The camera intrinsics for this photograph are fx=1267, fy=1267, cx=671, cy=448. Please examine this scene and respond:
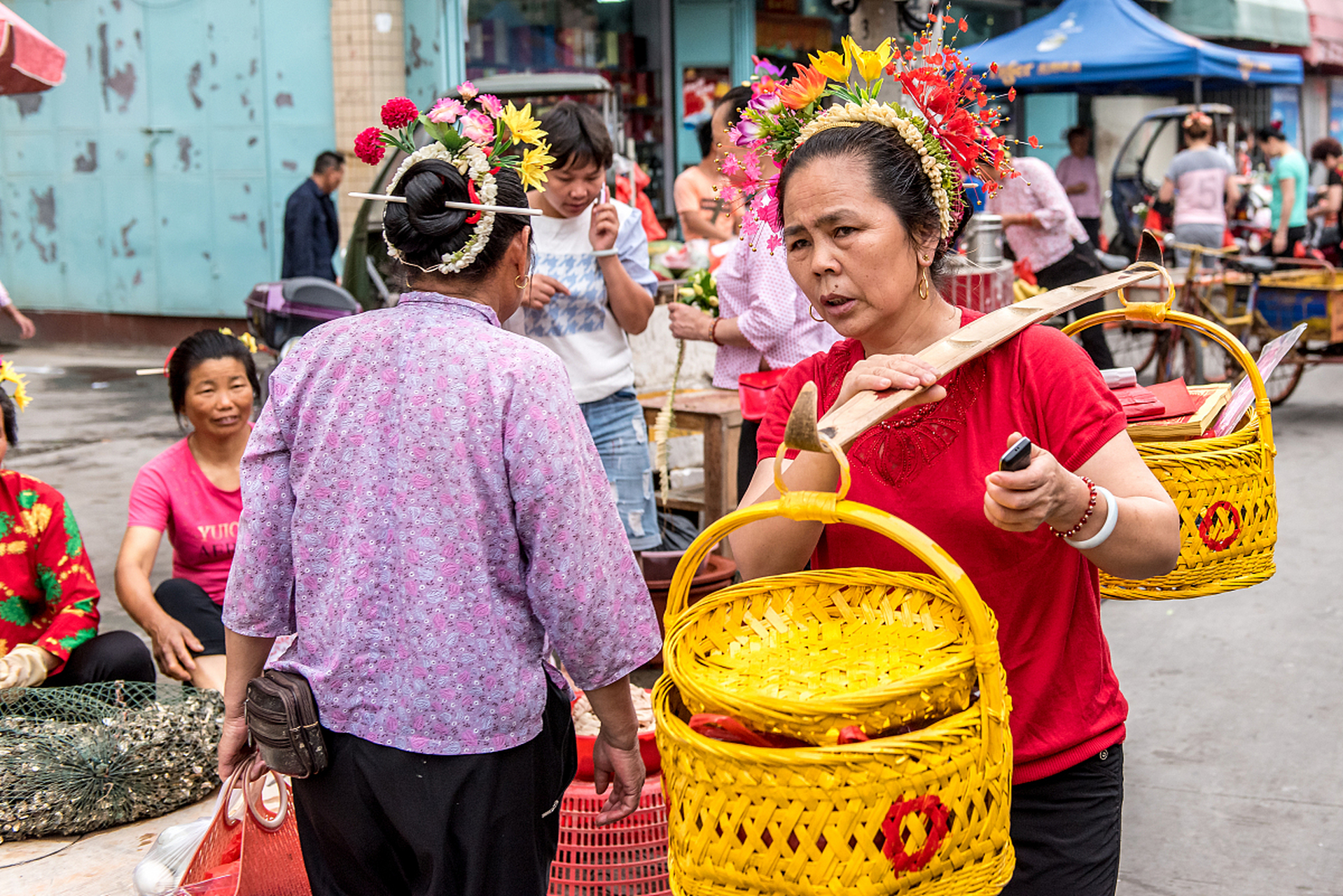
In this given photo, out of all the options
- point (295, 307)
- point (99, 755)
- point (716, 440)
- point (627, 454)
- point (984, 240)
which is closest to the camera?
point (99, 755)

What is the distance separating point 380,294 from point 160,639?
468 centimetres

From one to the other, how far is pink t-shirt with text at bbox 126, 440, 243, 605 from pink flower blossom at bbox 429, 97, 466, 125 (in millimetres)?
2174

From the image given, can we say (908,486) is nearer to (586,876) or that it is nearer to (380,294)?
(586,876)

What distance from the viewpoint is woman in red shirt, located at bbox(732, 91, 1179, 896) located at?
1.69m

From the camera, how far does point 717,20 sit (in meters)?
13.3

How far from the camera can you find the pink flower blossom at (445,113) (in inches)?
84.5

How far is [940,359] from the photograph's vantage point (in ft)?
5.29

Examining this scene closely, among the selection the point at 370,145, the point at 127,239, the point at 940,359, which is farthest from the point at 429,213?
the point at 127,239

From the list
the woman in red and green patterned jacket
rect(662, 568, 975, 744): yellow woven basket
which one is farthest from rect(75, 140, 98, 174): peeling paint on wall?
rect(662, 568, 975, 744): yellow woven basket

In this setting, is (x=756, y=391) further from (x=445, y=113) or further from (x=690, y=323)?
(x=445, y=113)

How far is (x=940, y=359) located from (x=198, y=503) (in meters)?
3.04

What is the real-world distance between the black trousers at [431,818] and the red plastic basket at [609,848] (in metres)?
0.58

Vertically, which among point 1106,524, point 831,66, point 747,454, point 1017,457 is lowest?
point 747,454

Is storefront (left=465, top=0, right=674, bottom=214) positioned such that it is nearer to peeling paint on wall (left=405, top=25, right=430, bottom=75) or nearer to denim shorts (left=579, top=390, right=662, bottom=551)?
peeling paint on wall (left=405, top=25, right=430, bottom=75)
